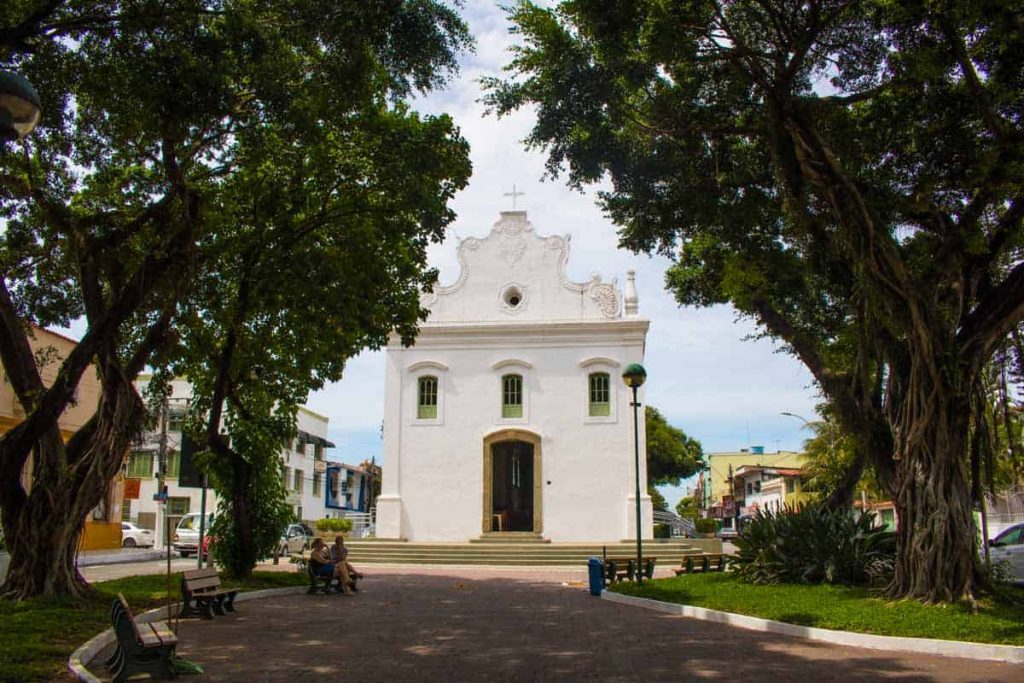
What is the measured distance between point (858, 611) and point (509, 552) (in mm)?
15558

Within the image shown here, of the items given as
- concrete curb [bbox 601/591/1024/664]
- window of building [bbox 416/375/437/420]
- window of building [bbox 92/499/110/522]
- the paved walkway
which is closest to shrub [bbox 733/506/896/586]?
the paved walkway

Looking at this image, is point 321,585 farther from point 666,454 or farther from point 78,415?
point 666,454

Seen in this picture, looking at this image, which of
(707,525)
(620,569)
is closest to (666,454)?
(707,525)

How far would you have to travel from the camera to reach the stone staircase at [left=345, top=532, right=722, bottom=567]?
24.3m

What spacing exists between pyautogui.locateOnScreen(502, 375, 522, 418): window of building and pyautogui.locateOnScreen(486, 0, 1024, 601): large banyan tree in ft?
45.7

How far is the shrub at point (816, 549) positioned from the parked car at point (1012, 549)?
2763 mm

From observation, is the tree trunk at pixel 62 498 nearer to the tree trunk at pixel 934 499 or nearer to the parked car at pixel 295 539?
the tree trunk at pixel 934 499

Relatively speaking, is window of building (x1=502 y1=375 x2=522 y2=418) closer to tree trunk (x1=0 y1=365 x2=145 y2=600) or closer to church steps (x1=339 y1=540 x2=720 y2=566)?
church steps (x1=339 y1=540 x2=720 y2=566)

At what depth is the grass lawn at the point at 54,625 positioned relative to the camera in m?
7.10

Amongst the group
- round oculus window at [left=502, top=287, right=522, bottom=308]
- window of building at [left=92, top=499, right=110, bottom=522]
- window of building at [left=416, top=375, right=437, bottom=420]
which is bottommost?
window of building at [left=92, top=499, right=110, bottom=522]

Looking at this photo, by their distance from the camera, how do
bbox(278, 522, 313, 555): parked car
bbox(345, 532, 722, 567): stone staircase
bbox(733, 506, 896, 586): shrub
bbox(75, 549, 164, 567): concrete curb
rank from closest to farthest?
bbox(733, 506, 896, 586): shrub, bbox(75, 549, 164, 567): concrete curb, bbox(345, 532, 722, 567): stone staircase, bbox(278, 522, 313, 555): parked car

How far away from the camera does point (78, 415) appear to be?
28.7m

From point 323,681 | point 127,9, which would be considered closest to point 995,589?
point 323,681

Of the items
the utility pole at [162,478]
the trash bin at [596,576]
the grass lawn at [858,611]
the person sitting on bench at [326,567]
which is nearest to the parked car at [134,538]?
the utility pole at [162,478]
